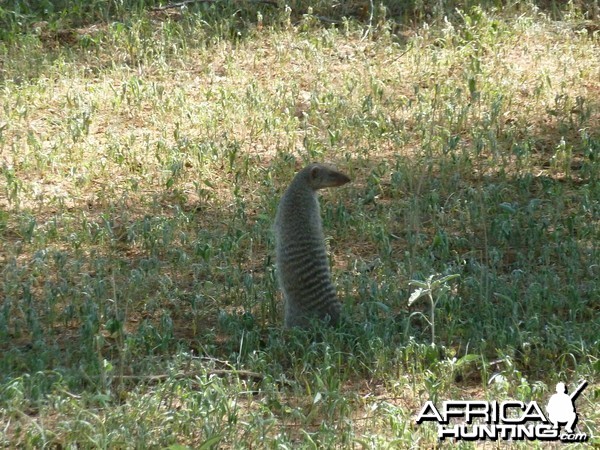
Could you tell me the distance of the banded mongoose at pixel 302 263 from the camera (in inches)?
257

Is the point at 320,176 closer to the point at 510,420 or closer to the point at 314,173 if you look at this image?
the point at 314,173

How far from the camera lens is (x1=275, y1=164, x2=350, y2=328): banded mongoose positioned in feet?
21.4

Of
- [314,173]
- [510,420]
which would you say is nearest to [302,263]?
[314,173]

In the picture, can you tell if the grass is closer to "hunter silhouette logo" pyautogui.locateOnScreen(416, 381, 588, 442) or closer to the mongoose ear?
"hunter silhouette logo" pyautogui.locateOnScreen(416, 381, 588, 442)

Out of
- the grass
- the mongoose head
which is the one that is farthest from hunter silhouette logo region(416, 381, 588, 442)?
the mongoose head

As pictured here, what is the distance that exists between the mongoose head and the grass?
76 cm

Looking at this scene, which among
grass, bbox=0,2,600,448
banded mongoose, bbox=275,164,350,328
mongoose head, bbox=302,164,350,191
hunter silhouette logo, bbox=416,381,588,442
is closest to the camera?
hunter silhouette logo, bbox=416,381,588,442

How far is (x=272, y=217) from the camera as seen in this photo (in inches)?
333

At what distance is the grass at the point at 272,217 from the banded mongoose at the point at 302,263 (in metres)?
0.19

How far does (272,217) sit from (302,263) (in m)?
1.94

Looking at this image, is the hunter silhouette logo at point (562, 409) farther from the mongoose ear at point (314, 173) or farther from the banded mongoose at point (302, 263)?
the mongoose ear at point (314, 173)

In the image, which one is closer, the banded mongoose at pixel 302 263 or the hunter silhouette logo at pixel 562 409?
the hunter silhouette logo at pixel 562 409

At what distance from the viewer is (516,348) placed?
608 cm

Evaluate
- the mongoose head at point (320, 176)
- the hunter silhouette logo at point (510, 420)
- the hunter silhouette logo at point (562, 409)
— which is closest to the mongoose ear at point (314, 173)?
the mongoose head at point (320, 176)
